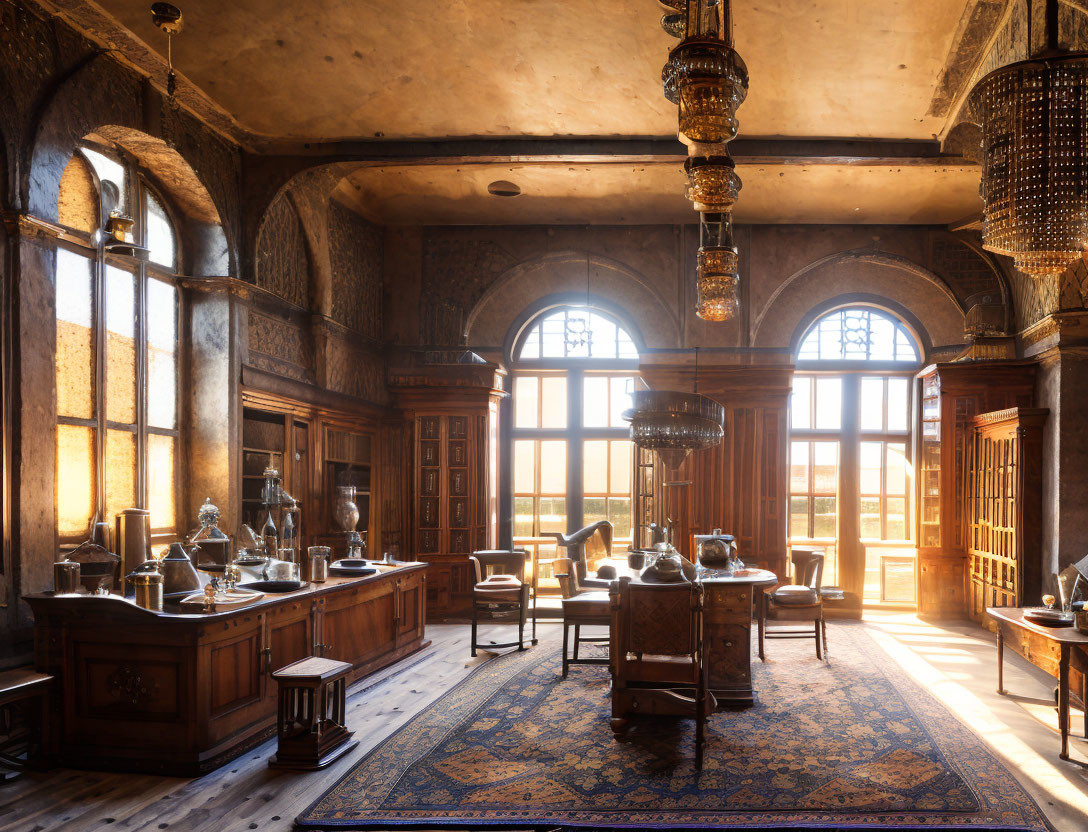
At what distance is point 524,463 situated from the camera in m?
10.7

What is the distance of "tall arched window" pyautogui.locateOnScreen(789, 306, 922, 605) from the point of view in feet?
33.6

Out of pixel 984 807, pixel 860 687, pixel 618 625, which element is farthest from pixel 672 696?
pixel 860 687

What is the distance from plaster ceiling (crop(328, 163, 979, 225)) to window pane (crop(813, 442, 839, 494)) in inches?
112

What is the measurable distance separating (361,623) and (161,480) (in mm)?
1970

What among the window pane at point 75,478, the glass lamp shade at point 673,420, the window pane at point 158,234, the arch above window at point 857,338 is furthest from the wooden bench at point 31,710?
the arch above window at point 857,338

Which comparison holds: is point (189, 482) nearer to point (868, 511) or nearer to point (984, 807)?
point (984, 807)

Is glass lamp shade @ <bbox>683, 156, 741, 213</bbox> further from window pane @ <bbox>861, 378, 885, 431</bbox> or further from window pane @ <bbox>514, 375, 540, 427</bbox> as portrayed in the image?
window pane @ <bbox>861, 378, 885, 431</bbox>

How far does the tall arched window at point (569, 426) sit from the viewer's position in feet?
34.7

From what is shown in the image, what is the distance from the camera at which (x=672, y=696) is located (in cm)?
480

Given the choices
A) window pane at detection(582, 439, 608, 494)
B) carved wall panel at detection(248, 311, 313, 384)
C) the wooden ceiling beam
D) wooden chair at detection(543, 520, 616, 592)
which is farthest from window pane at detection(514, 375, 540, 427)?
the wooden ceiling beam

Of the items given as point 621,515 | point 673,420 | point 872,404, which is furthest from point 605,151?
point 872,404

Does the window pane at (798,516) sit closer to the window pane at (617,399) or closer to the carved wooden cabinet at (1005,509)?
the carved wooden cabinet at (1005,509)

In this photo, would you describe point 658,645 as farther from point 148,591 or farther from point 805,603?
point 805,603

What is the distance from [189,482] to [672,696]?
4346mm
